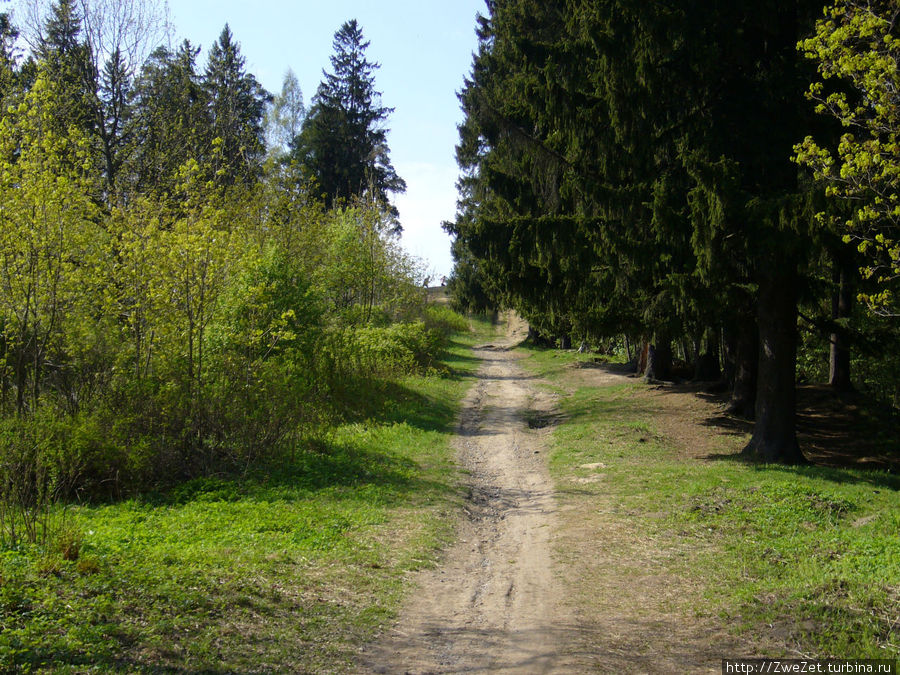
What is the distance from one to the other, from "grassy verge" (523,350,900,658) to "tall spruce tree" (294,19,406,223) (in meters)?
30.8

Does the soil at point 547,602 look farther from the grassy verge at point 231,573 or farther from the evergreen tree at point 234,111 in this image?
the evergreen tree at point 234,111

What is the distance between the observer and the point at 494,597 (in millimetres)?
6391

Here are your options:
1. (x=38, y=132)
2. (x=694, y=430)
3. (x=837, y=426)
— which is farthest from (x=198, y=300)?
(x=837, y=426)

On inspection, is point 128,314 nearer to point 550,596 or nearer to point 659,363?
point 550,596

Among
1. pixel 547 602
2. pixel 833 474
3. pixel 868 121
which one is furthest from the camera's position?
pixel 833 474

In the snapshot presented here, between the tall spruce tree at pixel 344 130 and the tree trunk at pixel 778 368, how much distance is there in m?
31.6

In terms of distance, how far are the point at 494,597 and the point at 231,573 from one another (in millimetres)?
2567

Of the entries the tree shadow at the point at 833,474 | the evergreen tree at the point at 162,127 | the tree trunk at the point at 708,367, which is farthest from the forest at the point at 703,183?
the evergreen tree at the point at 162,127

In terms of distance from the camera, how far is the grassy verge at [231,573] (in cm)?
470

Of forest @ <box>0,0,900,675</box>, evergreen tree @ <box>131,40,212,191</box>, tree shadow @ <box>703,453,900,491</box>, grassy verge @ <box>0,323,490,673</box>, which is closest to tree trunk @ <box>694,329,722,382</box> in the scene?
forest @ <box>0,0,900,675</box>

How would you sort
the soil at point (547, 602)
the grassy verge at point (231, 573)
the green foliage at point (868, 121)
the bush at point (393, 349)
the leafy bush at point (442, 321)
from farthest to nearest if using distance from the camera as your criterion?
1. the leafy bush at point (442, 321)
2. the bush at point (393, 349)
3. the green foliage at point (868, 121)
4. the soil at point (547, 602)
5. the grassy verge at point (231, 573)

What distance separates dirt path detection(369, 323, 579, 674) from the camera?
16.4ft

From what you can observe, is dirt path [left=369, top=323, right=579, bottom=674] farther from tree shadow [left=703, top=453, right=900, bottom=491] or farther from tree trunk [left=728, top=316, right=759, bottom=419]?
tree trunk [left=728, top=316, right=759, bottom=419]

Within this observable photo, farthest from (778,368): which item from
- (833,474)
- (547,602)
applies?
(547,602)
